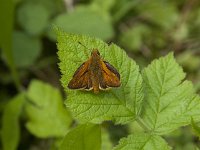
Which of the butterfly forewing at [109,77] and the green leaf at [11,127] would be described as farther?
the green leaf at [11,127]

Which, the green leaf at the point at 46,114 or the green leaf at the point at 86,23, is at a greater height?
the green leaf at the point at 86,23

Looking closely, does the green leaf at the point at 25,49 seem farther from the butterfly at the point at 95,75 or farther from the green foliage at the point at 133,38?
the butterfly at the point at 95,75

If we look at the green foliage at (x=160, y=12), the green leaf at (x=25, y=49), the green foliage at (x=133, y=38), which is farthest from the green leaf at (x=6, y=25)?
the green foliage at (x=160, y=12)

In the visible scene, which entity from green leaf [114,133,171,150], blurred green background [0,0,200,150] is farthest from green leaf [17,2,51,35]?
green leaf [114,133,171,150]

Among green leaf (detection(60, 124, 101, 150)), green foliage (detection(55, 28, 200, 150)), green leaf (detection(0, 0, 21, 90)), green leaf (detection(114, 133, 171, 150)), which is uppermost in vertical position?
green leaf (detection(0, 0, 21, 90))

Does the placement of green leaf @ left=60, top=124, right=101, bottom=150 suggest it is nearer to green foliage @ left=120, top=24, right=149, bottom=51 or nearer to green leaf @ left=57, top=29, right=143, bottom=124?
green leaf @ left=57, top=29, right=143, bottom=124

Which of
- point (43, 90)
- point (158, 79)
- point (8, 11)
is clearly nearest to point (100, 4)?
point (8, 11)

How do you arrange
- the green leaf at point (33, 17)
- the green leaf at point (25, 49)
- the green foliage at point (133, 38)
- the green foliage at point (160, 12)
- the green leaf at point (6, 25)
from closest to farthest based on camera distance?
the green leaf at point (6, 25), the green leaf at point (25, 49), the green leaf at point (33, 17), the green foliage at point (133, 38), the green foliage at point (160, 12)
